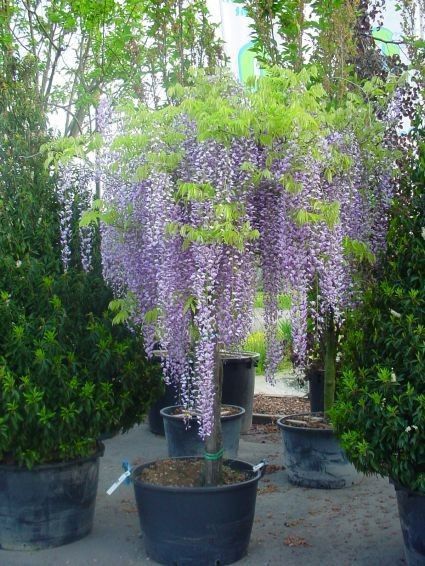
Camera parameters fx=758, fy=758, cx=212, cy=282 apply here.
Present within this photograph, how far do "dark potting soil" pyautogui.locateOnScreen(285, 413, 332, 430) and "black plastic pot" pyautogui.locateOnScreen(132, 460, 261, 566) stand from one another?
5.95 feet

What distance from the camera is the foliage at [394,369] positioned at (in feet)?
12.1

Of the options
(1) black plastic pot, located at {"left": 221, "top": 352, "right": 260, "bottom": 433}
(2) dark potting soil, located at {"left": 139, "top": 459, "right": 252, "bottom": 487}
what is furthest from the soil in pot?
(2) dark potting soil, located at {"left": 139, "top": 459, "right": 252, "bottom": 487}

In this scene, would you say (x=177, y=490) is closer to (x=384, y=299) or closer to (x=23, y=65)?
(x=384, y=299)

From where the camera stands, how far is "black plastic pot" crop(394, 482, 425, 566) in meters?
3.85

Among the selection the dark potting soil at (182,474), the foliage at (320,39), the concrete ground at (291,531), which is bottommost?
the concrete ground at (291,531)

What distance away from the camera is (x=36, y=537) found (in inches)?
182

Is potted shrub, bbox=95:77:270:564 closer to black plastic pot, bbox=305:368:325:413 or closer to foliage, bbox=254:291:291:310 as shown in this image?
foliage, bbox=254:291:291:310

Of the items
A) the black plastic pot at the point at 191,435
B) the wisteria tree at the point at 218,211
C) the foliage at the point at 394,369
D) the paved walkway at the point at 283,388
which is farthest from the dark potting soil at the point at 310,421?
the paved walkway at the point at 283,388

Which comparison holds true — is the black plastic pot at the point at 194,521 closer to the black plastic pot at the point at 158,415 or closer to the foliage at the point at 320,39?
the foliage at the point at 320,39

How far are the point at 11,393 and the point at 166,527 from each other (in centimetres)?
118

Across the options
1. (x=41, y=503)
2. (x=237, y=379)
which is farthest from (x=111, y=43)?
(x=41, y=503)

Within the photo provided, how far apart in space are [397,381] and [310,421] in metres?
2.55

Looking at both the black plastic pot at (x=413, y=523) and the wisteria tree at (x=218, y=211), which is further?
the wisteria tree at (x=218, y=211)

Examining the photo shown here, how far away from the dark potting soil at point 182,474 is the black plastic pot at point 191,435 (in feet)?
4.72
